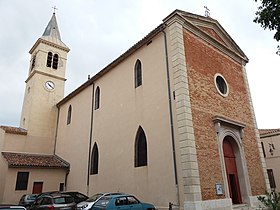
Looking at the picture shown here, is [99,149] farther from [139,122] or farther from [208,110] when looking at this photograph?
[208,110]

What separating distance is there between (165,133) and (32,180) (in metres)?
12.1

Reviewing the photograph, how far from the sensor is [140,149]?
1335cm

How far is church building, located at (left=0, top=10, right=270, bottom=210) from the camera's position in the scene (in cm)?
1120

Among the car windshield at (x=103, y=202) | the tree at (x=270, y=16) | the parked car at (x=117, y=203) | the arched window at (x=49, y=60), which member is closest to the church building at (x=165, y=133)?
the parked car at (x=117, y=203)

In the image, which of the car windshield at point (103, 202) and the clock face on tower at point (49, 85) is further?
→ the clock face on tower at point (49, 85)

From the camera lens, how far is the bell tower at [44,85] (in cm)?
2346

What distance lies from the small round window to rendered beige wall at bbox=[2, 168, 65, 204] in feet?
44.8

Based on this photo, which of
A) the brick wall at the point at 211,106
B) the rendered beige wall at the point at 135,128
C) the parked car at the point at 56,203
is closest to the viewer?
the parked car at the point at 56,203

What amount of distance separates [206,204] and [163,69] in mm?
6684

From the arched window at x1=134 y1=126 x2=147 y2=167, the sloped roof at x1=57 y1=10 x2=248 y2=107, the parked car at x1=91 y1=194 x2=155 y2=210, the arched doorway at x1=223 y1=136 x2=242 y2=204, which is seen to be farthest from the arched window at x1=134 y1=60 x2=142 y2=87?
the parked car at x1=91 y1=194 x2=155 y2=210

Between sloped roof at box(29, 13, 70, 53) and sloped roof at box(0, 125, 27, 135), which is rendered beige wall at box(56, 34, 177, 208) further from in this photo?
sloped roof at box(29, 13, 70, 53)

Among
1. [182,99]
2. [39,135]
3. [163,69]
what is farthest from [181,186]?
[39,135]

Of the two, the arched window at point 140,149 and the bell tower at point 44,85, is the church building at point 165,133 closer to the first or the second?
the arched window at point 140,149

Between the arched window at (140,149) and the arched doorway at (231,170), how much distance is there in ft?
13.8
